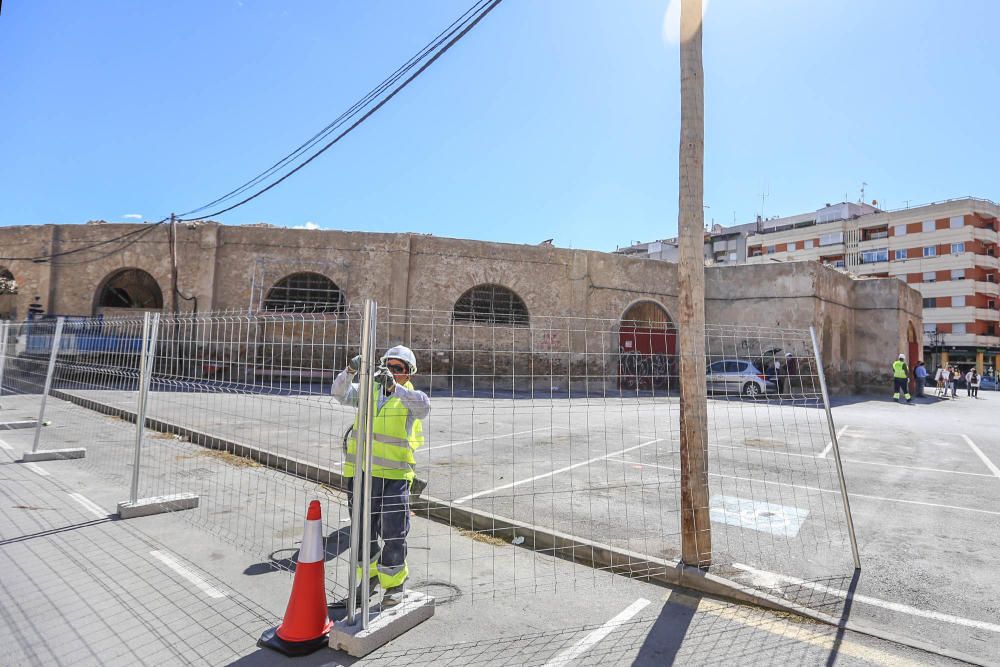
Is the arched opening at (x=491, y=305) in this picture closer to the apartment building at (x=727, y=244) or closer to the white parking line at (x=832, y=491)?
the white parking line at (x=832, y=491)

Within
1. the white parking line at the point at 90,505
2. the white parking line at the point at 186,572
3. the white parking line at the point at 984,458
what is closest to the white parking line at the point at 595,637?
the white parking line at the point at 186,572

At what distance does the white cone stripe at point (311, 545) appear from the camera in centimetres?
308

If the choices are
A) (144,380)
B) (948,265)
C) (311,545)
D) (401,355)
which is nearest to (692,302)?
(401,355)

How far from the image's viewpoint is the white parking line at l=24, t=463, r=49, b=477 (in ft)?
22.3

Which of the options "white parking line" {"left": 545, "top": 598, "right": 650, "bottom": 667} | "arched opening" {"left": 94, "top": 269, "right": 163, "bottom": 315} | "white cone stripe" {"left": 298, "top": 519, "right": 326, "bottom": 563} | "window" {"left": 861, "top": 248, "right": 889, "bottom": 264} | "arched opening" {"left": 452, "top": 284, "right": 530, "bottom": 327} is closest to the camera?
"white parking line" {"left": 545, "top": 598, "right": 650, "bottom": 667}

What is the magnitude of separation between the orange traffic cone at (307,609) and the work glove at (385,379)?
Result: 2.44 ft

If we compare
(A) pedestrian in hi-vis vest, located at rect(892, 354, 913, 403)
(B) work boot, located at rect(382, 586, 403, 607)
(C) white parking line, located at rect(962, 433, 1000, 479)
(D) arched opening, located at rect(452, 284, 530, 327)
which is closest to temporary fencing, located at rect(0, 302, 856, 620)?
(B) work boot, located at rect(382, 586, 403, 607)

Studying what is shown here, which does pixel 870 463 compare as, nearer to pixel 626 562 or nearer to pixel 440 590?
pixel 626 562

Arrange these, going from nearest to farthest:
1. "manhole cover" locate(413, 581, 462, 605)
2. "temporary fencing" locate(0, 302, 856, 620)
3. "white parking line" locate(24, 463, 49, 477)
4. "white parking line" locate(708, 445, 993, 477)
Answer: "manhole cover" locate(413, 581, 462, 605)
"temporary fencing" locate(0, 302, 856, 620)
"white parking line" locate(24, 463, 49, 477)
"white parking line" locate(708, 445, 993, 477)

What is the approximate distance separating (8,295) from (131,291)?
3.96m

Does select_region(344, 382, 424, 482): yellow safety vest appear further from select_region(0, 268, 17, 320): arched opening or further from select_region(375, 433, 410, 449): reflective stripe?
select_region(0, 268, 17, 320): arched opening

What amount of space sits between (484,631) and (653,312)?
70.8 ft

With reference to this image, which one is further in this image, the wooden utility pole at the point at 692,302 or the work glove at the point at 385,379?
the wooden utility pole at the point at 692,302

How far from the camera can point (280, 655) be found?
9.65 ft
